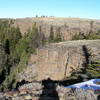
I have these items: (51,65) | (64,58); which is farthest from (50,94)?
(51,65)

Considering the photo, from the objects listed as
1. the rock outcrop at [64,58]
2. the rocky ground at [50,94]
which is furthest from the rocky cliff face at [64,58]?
the rocky ground at [50,94]

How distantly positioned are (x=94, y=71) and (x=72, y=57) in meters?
9.34

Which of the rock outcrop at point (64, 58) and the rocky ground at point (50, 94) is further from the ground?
the rocky ground at point (50, 94)

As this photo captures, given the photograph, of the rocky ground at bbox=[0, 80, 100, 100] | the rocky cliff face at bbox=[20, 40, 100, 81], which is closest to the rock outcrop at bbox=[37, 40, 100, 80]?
the rocky cliff face at bbox=[20, 40, 100, 81]

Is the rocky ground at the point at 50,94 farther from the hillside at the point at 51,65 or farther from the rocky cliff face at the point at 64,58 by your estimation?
the rocky cliff face at the point at 64,58

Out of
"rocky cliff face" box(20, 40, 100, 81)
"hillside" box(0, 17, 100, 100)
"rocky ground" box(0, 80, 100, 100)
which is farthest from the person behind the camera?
"rocky cliff face" box(20, 40, 100, 81)

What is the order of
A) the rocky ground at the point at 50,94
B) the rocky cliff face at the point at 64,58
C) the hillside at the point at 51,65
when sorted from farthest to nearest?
the rocky cliff face at the point at 64,58 < the hillside at the point at 51,65 < the rocky ground at the point at 50,94

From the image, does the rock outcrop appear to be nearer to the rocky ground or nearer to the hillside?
the hillside

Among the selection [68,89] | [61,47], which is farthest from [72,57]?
[68,89]

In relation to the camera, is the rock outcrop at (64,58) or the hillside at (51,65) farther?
the rock outcrop at (64,58)

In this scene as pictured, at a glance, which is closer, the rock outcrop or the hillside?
the hillside

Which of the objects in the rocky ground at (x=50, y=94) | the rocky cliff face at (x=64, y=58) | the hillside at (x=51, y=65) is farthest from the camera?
the rocky cliff face at (x=64, y=58)

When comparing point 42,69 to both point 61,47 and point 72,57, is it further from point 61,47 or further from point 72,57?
point 72,57

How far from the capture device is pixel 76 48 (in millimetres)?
27875
